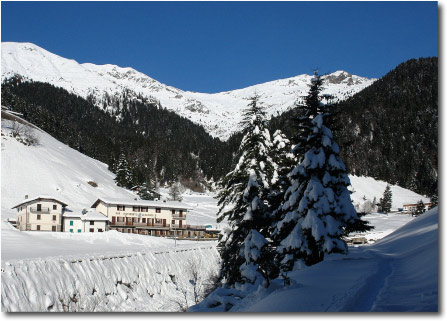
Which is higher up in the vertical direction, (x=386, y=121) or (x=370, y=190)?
(x=386, y=121)

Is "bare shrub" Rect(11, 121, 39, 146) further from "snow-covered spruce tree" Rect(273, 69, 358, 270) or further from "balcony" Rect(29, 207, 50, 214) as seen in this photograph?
"snow-covered spruce tree" Rect(273, 69, 358, 270)

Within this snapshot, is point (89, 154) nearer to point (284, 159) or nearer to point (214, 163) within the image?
point (214, 163)

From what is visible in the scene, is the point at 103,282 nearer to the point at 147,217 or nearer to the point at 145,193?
the point at 147,217

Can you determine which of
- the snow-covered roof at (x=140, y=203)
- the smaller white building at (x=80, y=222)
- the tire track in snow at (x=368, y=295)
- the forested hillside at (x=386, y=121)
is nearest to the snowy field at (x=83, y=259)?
the tire track in snow at (x=368, y=295)

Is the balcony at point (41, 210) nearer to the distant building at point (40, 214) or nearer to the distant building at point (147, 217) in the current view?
the distant building at point (40, 214)

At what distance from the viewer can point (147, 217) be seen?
8306 centimetres

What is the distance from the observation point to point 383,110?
15525 centimetres

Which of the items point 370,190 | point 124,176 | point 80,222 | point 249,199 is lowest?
point 80,222

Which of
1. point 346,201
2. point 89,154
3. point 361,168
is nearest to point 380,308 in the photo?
point 346,201

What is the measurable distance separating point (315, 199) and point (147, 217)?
6658 centimetres

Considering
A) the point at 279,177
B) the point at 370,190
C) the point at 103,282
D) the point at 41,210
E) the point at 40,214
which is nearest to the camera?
the point at 279,177

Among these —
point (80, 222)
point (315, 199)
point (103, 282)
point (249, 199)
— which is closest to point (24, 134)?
point (80, 222)

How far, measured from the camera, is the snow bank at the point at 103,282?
89.7ft

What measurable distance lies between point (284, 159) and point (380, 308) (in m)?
16.9
